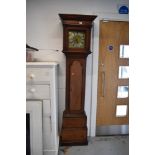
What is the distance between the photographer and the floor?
2227 millimetres

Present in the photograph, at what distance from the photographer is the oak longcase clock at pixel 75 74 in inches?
87.4

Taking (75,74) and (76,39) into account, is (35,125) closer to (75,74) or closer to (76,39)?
(75,74)

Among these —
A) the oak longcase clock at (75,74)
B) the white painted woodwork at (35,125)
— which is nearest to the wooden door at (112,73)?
the oak longcase clock at (75,74)

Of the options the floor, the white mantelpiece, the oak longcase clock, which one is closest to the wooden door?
the floor

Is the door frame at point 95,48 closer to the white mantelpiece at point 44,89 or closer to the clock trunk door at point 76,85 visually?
the clock trunk door at point 76,85

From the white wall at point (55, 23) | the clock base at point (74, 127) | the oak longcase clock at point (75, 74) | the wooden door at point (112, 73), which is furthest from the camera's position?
the wooden door at point (112, 73)

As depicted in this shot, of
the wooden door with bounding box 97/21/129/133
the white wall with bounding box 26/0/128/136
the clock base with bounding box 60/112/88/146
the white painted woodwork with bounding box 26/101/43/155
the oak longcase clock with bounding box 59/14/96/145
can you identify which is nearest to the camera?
the white painted woodwork with bounding box 26/101/43/155

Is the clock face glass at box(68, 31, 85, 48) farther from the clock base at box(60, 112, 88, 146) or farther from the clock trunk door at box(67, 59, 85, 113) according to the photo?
the clock base at box(60, 112, 88, 146)

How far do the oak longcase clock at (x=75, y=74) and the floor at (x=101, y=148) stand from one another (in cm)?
9
